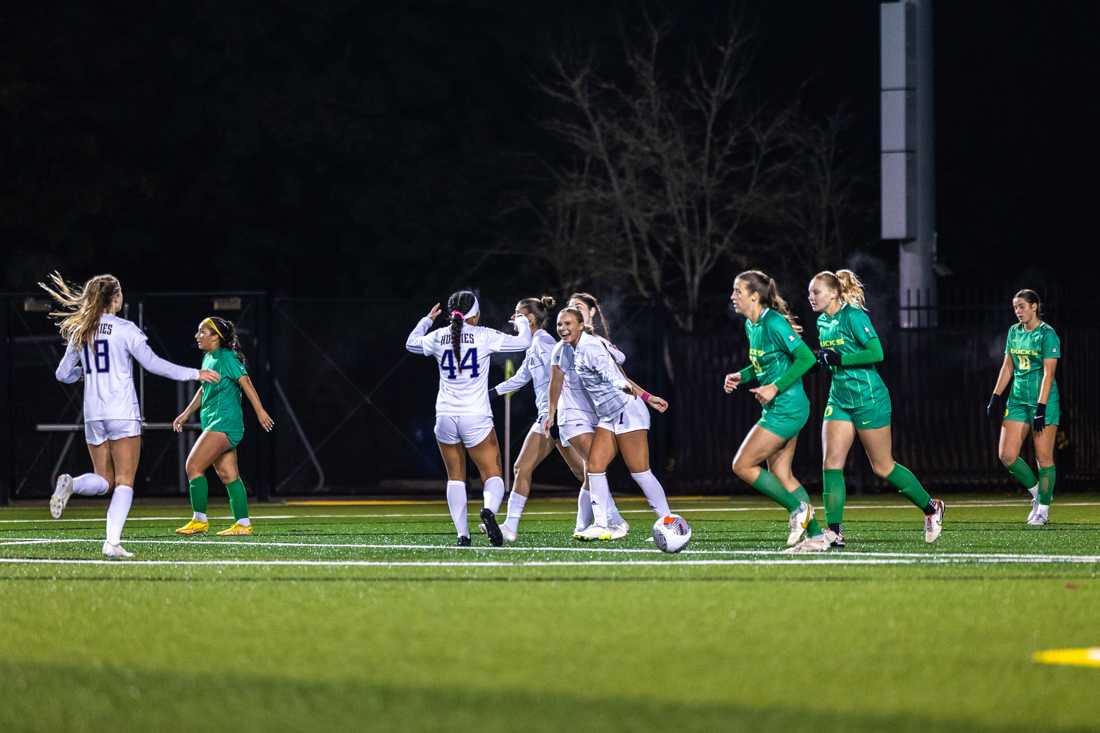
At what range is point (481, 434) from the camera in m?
14.0

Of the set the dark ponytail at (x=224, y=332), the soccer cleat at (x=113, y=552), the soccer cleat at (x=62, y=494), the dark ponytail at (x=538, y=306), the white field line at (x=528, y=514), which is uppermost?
the dark ponytail at (x=538, y=306)

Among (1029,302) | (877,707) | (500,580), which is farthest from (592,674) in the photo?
(1029,302)

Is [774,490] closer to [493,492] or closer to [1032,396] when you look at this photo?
[493,492]

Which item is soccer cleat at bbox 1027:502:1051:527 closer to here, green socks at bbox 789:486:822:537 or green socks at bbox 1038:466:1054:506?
green socks at bbox 1038:466:1054:506

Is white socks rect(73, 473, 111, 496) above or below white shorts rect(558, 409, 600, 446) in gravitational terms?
below

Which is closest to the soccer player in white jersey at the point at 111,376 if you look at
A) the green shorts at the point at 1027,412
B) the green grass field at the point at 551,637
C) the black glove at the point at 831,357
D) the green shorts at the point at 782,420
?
the green grass field at the point at 551,637

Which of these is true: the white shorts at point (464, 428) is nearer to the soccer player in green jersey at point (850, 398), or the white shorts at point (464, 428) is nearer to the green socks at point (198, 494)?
the soccer player in green jersey at point (850, 398)

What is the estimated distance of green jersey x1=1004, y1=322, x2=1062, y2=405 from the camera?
17.2 meters

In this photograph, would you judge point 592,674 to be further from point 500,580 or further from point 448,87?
point 448,87

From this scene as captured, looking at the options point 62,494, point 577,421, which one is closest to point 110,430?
point 62,494

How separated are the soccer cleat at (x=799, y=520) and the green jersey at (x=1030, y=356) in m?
4.59

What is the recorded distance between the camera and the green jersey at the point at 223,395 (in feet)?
55.9

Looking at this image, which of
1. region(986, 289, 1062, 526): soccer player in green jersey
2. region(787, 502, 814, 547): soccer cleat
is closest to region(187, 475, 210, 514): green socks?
region(787, 502, 814, 547): soccer cleat

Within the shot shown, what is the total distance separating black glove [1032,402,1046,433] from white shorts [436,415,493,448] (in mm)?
5892
